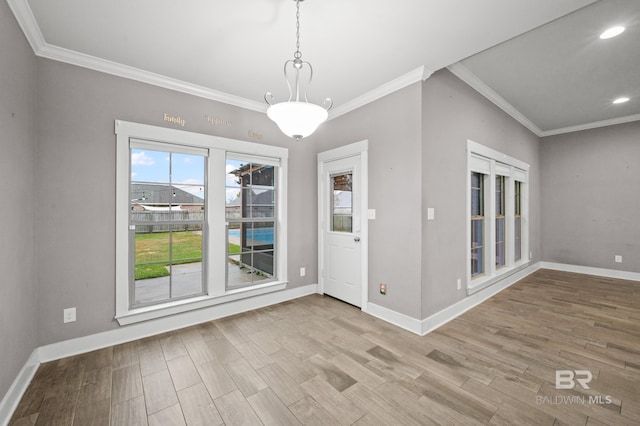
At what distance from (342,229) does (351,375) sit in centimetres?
202

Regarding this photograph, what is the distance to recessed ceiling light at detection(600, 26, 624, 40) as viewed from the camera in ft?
7.75

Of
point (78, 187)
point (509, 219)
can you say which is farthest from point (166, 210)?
point (509, 219)

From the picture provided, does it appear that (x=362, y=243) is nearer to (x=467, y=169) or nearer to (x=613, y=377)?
(x=467, y=169)

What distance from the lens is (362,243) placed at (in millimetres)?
3361

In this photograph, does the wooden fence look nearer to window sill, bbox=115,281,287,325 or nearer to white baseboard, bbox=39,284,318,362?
window sill, bbox=115,281,287,325

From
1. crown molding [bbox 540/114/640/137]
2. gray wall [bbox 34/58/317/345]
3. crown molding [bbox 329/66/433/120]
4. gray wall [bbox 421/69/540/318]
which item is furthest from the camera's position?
crown molding [bbox 540/114/640/137]

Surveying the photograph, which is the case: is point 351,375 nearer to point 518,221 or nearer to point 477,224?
point 477,224

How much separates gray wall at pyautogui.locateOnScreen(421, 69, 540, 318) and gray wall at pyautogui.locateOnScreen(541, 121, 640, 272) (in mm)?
3357

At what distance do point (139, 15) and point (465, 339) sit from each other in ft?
13.3

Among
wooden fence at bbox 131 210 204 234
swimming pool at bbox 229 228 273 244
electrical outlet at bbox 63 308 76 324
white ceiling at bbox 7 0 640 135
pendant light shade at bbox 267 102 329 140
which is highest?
white ceiling at bbox 7 0 640 135

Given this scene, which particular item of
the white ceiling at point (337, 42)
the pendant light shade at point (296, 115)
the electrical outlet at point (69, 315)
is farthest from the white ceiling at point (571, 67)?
the electrical outlet at point (69, 315)

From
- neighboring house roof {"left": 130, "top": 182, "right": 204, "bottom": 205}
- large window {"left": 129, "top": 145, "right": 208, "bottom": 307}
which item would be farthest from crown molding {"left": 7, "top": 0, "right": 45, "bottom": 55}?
neighboring house roof {"left": 130, "top": 182, "right": 204, "bottom": 205}

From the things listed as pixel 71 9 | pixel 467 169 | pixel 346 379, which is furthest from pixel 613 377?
pixel 71 9

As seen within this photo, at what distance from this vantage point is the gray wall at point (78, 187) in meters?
2.25
